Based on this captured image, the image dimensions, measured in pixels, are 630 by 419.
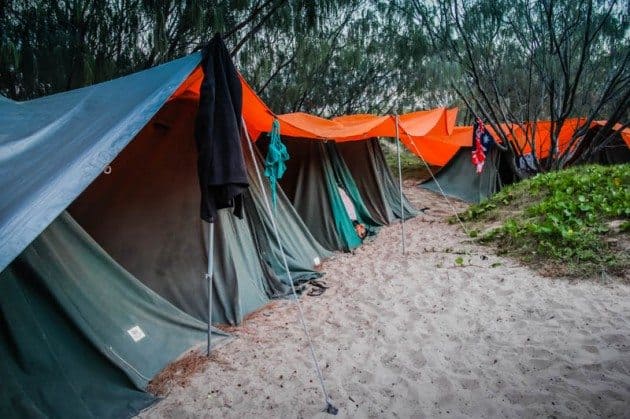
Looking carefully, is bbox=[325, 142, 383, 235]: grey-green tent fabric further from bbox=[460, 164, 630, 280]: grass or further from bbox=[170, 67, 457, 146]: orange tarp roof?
bbox=[460, 164, 630, 280]: grass

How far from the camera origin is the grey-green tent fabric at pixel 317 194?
5098mm

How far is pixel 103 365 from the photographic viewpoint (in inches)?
74.9

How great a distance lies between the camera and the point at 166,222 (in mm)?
2822

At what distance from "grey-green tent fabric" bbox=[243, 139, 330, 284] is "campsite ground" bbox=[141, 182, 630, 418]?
53 cm

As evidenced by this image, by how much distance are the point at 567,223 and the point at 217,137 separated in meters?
3.67

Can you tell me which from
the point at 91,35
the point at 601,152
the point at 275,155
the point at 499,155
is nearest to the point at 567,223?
the point at 275,155

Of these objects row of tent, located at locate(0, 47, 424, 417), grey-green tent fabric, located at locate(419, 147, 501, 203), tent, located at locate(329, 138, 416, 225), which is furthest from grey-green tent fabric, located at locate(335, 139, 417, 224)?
row of tent, located at locate(0, 47, 424, 417)

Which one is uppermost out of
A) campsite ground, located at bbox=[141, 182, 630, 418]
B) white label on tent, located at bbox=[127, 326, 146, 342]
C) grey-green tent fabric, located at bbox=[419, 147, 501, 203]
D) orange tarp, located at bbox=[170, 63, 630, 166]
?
orange tarp, located at bbox=[170, 63, 630, 166]

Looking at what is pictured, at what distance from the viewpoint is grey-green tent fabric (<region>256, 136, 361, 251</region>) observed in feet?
16.7

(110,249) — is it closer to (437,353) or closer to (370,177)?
(437,353)

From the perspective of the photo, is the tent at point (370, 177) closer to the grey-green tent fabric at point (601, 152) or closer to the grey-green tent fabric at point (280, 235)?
the grey-green tent fabric at point (280, 235)

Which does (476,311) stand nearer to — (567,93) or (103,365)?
(103,365)

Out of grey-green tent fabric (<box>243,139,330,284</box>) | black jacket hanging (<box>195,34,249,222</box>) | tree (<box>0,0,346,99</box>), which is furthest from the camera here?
tree (<box>0,0,346,99</box>)

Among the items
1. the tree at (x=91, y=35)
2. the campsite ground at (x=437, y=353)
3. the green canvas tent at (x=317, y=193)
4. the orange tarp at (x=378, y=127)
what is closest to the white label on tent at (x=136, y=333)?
the campsite ground at (x=437, y=353)
